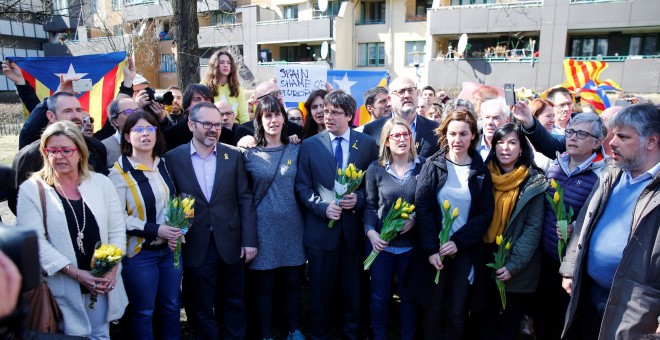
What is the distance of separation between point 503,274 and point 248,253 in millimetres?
2120

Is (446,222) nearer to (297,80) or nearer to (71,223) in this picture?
(71,223)

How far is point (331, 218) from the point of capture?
3.62 m

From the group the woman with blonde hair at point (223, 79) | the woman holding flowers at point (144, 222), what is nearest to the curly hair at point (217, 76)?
the woman with blonde hair at point (223, 79)

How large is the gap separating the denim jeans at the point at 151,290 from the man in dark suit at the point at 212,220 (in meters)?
0.17

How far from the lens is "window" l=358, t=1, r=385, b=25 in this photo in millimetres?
28781

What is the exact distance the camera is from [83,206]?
2992mm

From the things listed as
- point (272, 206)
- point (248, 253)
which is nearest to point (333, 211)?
point (272, 206)

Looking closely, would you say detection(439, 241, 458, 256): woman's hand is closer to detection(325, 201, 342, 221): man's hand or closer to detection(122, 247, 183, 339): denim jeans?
detection(325, 201, 342, 221): man's hand

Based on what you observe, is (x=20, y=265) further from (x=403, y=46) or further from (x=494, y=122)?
(x=403, y=46)

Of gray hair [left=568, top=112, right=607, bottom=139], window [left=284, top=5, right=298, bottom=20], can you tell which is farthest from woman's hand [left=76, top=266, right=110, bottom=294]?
window [left=284, top=5, right=298, bottom=20]

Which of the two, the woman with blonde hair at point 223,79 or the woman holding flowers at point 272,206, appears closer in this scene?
the woman holding flowers at point 272,206

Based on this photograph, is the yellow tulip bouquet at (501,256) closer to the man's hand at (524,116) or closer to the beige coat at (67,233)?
the man's hand at (524,116)

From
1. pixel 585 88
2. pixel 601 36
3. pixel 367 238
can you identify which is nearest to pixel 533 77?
pixel 601 36

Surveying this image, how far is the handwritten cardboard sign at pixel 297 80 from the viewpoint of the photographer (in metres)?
6.58
